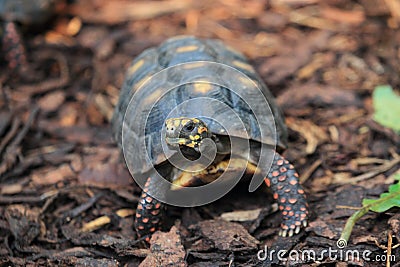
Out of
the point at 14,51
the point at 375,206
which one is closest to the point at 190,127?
the point at 375,206

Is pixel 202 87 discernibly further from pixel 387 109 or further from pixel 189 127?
pixel 387 109

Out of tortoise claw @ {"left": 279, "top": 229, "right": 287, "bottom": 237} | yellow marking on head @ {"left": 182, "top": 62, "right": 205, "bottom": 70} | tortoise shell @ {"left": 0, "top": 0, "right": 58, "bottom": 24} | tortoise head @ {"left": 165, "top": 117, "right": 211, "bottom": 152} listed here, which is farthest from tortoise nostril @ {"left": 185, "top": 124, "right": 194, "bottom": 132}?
tortoise shell @ {"left": 0, "top": 0, "right": 58, "bottom": 24}

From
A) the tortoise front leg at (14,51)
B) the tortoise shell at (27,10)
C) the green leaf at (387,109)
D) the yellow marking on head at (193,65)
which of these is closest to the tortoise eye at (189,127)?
the yellow marking on head at (193,65)

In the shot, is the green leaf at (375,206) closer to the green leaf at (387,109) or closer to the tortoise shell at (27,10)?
the green leaf at (387,109)

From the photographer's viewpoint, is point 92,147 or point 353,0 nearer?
point 92,147

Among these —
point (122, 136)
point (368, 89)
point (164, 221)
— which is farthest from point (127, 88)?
point (368, 89)

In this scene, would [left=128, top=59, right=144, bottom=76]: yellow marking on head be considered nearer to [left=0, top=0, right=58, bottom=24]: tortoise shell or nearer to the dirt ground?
the dirt ground

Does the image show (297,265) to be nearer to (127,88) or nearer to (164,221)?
(164,221)
